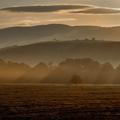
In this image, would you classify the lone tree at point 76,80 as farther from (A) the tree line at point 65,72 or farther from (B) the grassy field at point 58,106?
(B) the grassy field at point 58,106

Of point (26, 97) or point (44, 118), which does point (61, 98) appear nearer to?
point (26, 97)

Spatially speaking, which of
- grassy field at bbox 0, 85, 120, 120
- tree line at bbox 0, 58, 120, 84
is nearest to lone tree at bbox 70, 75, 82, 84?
tree line at bbox 0, 58, 120, 84

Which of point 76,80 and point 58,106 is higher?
point 58,106

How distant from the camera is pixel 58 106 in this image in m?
33.9

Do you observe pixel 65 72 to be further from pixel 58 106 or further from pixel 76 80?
pixel 58 106

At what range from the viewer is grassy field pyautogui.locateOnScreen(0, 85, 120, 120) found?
2947 centimetres

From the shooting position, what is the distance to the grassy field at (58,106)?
29.5m

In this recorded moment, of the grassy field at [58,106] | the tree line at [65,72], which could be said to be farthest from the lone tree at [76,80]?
the grassy field at [58,106]

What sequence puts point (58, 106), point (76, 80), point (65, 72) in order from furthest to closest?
point (65, 72) → point (76, 80) → point (58, 106)

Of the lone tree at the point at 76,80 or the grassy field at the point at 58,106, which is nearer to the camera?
the grassy field at the point at 58,106

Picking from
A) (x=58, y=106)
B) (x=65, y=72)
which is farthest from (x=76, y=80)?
(x=58, y=106)

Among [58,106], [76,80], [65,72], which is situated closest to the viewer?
[58,106]

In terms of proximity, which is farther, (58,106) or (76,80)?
(76,80)

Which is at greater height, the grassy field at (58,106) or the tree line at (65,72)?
the grassy field at (58,106)
